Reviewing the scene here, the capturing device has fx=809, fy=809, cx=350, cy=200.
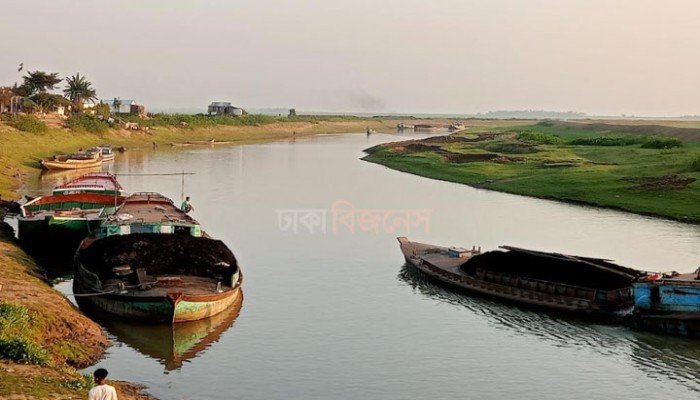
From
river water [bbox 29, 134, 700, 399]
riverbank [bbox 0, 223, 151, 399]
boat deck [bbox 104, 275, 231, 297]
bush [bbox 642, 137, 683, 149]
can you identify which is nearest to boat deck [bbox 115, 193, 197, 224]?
river water [bbox 29, 134, 700, 399]

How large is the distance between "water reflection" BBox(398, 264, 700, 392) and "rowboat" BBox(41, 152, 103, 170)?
56095mm

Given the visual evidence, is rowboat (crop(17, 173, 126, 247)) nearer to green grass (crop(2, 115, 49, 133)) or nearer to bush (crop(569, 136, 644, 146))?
green grass (crop(2, 115, 49, 133))

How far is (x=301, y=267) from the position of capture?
37781 mm

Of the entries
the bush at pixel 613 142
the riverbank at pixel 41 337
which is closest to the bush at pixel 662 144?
the bush at pixel 613 142

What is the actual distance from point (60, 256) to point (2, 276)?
1070 centimetres

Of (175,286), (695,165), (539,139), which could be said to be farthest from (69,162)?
(539,139)

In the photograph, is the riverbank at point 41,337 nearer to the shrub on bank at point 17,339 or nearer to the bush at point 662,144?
the shrub on bank at point 17,339

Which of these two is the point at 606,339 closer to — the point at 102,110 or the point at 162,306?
the point at 162,306

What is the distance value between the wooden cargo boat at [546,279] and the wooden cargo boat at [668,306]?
3.28ft

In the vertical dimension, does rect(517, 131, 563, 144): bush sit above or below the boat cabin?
above

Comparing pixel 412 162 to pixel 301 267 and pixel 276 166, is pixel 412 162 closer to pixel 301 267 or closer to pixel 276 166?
pixel 276 166

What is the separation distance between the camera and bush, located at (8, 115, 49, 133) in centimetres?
9288

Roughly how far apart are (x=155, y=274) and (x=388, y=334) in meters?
9.26

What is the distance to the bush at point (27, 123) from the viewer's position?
92.9 meters
